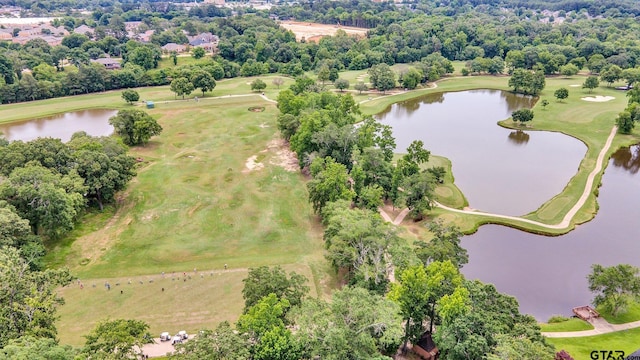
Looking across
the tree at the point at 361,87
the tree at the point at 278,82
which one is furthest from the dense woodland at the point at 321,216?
the tree at the point at 278,82

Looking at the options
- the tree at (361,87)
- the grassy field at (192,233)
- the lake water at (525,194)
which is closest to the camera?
the grassy field at (192,233)

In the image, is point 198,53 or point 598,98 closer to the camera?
point 598,98

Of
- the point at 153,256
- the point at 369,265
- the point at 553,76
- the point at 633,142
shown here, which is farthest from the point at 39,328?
the point at 553,76

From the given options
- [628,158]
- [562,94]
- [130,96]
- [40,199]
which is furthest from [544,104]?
[40,199]

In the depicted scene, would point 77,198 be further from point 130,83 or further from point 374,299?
point 130,83

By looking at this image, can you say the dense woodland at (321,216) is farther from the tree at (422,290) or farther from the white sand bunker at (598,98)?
the white sand bunker at (598,98)

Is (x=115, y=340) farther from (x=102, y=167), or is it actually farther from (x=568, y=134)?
(x=568, y=134)

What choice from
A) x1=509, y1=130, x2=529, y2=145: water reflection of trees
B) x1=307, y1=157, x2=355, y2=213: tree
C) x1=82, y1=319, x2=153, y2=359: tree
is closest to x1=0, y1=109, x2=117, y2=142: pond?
x1=307, y1=157, x2=355, y2=213: tree
